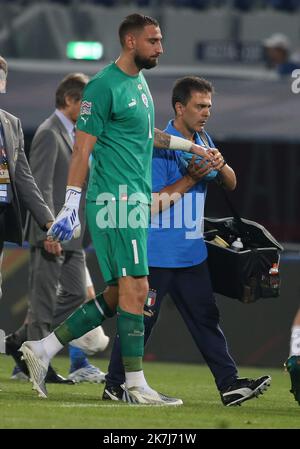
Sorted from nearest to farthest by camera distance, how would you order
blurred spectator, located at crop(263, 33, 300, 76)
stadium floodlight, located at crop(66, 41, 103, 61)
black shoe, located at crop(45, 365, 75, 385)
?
black shoe, located at crop(45, 365, 75, 385)
stadium floodlight, located at crop(66, 41, 103, 61)
blurred spectator, located at crop(263, 33, 300, 76)

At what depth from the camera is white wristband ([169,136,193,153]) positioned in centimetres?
902

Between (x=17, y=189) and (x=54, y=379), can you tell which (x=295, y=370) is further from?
(x=54, y=379)

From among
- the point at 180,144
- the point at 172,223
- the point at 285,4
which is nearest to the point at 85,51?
the point at 285,4

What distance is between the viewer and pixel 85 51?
19531 millimetres

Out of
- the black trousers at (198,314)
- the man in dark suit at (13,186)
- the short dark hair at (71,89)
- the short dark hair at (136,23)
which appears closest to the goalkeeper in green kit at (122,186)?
the short dark hair at (136,23)

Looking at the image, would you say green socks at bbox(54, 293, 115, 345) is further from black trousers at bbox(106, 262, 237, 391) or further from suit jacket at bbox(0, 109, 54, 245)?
suit jacket at bbox(0, 109, 54, 245)

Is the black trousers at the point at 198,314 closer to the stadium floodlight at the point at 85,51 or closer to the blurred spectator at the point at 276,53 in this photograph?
the stadium floodlight at the point at 85,51

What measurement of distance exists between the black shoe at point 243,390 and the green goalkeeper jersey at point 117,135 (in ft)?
4.47

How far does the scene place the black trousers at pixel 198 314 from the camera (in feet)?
30.4

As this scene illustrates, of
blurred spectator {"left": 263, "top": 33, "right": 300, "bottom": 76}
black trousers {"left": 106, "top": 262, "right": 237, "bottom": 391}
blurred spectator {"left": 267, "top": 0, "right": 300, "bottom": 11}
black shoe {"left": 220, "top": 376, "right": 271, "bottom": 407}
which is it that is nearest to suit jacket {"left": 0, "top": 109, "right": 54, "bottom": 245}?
black trousers {"left": 106, "top": 262, "right": 237, "bottom": 391}

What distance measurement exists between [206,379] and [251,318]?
6.26 ft

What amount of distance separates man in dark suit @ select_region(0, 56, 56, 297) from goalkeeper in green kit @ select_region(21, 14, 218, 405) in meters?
0.72

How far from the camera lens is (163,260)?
30.3ft

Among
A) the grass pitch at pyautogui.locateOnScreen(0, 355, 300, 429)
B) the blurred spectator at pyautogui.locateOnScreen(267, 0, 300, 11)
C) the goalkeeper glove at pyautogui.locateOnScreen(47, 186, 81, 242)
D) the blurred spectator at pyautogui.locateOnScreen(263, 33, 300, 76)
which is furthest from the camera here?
the blurred spectator at pyautogui.locateOnScreen(267, 0, 300, 11)
